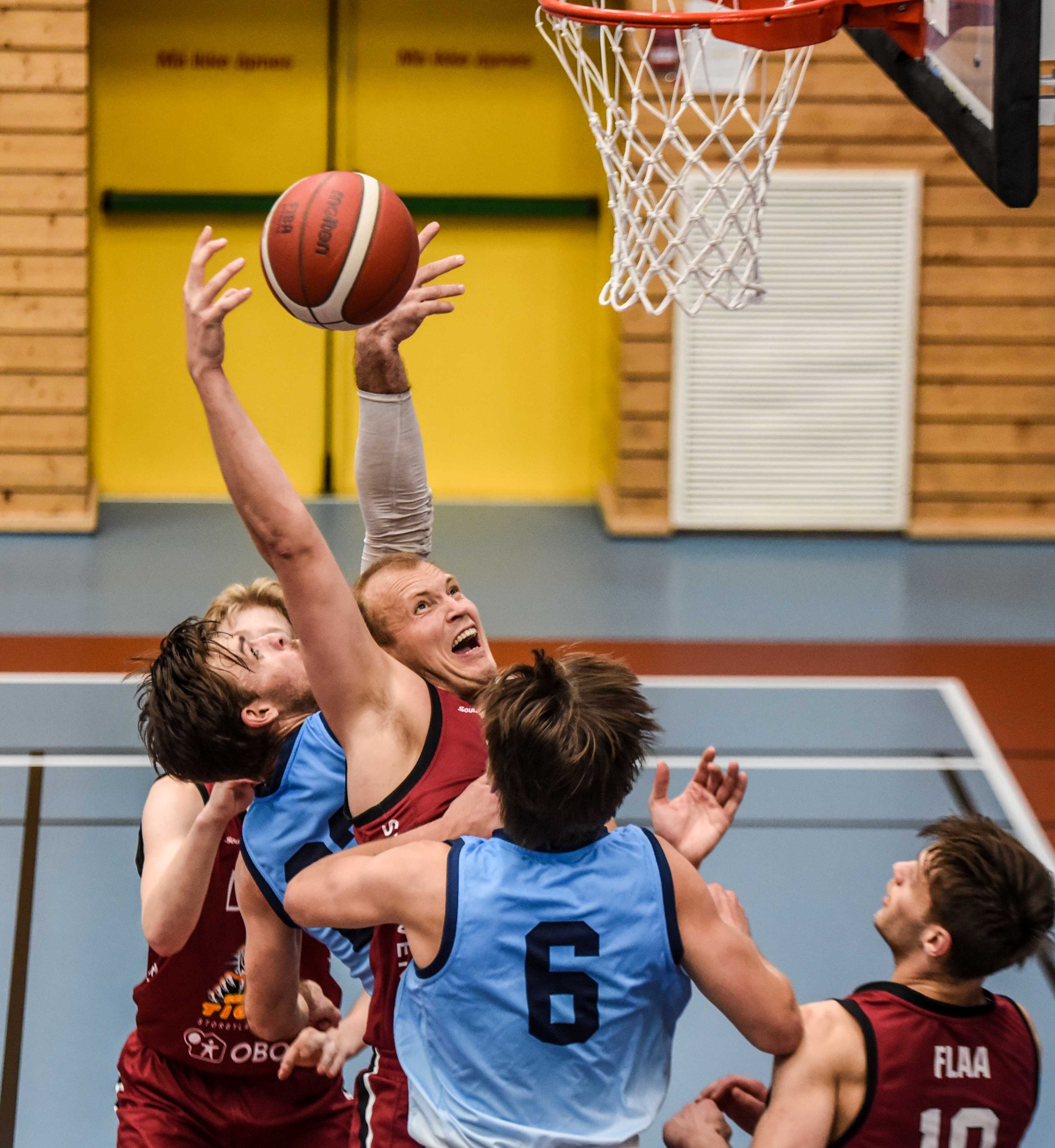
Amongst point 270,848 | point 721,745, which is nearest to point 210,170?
point 721,745

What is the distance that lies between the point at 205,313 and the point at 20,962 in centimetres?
276

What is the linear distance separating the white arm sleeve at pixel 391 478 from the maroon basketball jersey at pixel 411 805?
2.24 ft

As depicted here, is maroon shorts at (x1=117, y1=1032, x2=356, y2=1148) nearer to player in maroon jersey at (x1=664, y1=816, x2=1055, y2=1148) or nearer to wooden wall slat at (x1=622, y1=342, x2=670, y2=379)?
player in maroon jersey at (x1=664, y1=816, x2=1055, y2=1148)

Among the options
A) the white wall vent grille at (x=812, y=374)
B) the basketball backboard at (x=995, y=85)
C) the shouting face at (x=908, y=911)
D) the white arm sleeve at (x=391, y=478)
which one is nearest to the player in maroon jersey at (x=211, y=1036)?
the white arm sleeve at (x=391, y=478)


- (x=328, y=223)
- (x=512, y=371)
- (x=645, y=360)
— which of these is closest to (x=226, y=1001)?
(x=328, y=223)

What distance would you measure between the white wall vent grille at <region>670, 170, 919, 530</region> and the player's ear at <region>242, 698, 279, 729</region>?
6397 mm

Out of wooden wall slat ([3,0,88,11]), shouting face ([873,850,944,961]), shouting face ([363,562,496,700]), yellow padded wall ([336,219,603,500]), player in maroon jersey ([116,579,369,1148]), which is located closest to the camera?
shouting face ([873,850,944,961])

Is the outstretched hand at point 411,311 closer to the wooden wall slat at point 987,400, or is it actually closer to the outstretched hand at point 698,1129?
the outstretched hand at point 698,1129

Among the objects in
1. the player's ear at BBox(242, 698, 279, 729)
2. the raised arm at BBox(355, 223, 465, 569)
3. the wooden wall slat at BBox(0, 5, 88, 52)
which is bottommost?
the player's ear at BBox(242, 698, 279, 729)

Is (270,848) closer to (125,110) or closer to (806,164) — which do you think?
(806,164)

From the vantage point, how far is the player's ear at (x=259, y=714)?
242cm

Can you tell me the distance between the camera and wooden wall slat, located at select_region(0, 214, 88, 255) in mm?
8570

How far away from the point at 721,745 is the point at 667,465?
10.5ft

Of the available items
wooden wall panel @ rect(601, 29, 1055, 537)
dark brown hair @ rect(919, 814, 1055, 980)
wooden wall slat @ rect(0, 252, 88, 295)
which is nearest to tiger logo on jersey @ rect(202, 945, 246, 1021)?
dark brown hair @ rect(919, 814, 1055, 980)
